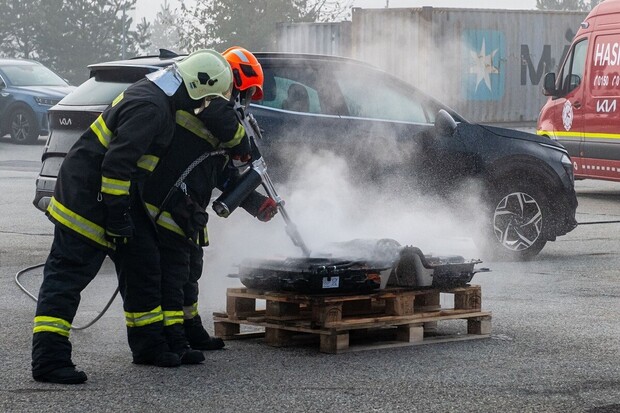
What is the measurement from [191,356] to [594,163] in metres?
10.8

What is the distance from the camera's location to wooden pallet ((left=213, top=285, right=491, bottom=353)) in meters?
6.88

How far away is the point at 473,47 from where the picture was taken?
31.1 metres

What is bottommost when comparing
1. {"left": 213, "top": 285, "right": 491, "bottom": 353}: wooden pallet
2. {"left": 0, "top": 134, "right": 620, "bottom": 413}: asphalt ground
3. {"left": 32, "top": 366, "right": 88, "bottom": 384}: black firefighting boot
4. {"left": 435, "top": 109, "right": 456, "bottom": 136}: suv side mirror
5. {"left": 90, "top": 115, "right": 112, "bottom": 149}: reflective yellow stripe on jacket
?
{"left": 0, "top": 134, "right": 620, "bottom": 413}: asphalt ground

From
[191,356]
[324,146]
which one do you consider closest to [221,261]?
[324,146]

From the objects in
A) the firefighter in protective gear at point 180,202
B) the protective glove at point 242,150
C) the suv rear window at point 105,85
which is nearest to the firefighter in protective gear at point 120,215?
the firefighter in protective gear at point 180,202

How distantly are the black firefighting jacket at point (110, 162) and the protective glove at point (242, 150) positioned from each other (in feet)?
1.36

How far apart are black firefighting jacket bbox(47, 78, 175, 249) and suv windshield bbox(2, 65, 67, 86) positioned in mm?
22141

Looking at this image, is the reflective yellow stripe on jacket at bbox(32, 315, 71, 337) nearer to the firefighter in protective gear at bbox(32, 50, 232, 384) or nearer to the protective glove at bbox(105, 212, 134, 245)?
the firefighter in protective gear at bbox(32, 50, 232, 384)

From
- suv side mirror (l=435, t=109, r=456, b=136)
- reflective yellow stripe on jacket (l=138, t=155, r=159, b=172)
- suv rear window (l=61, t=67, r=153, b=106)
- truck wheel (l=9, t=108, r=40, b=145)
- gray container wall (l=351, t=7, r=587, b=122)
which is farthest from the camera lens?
gray container wall (l=351, t=7, r=587, b=122)

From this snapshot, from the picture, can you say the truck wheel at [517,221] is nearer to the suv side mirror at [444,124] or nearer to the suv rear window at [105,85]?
the suv side mirror at [444,124]

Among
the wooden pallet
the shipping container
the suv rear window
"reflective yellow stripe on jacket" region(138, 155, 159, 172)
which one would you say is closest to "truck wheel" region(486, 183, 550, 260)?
the suv rear window

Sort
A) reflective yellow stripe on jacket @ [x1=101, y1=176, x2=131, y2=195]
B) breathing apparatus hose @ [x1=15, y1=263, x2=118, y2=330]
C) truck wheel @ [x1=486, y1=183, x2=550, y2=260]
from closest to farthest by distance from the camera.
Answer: reflective yellow stripe on jacket @ [x1=101, y1=176, x2=131, y2=195]
breathing apparatus hose @ [x1=15, y1=263, x2=118, y2=330]
truck wheel @ [x1=486, y1=183, x2=550, y2=260]

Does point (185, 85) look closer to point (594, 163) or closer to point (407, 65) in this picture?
point (594, 163)

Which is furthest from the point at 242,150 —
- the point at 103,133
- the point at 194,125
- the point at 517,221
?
the point at 517,221
